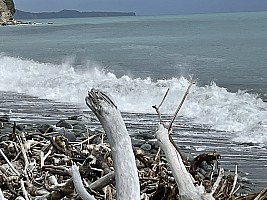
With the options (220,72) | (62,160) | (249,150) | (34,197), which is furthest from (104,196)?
(220,72)

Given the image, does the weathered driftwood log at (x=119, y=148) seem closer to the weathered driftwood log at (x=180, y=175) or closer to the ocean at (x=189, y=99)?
the weathered driftwood log at (x=180, y=175)

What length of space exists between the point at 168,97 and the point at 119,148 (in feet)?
46.1

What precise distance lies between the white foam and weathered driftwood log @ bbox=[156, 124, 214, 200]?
6487mm

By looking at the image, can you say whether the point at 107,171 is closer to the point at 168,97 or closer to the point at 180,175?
the point at 180,175

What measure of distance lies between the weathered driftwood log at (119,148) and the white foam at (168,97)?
6.69 meters

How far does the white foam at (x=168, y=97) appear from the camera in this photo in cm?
1223

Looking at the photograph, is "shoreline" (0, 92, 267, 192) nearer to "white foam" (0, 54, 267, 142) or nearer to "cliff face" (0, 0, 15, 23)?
"white foam" (0, 54, 267, 142)

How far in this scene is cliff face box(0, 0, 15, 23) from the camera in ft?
379

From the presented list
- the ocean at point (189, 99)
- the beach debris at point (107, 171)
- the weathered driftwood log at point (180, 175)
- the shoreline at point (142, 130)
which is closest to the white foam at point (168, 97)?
the ocean at point (189, 99)

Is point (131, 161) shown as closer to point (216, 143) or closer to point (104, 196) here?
point (104, 196)

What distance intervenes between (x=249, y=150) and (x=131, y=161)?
764 centimetres

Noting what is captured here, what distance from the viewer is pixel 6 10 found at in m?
121

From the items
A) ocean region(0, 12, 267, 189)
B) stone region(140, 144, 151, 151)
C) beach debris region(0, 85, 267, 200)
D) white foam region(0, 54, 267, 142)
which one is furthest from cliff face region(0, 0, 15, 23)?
beach debris region(0, 85, 267, 200)

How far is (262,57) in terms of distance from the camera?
3500 centimetres
